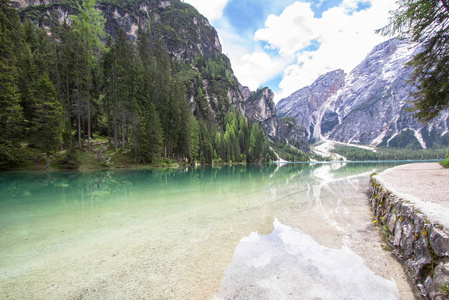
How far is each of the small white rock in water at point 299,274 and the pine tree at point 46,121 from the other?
115 feet

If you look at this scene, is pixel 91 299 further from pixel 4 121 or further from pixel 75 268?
pixel 4 121

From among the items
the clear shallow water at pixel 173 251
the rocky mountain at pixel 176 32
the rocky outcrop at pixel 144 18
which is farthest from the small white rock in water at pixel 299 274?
the rocky outcrop at pixel 144 18

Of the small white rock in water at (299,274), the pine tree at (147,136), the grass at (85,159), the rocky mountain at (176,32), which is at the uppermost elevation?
the rocky mountain at (176,32)

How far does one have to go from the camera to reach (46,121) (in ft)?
96.8

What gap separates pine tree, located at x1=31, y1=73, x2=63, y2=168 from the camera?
28816 mm

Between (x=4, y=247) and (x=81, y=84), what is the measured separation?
41.1m

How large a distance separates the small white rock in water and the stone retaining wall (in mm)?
587

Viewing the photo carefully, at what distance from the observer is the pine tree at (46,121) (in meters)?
28.8

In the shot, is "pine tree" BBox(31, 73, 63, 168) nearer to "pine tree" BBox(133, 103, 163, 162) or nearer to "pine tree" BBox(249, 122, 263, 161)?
"pine tree" BBox(133, 103, 163, 162)

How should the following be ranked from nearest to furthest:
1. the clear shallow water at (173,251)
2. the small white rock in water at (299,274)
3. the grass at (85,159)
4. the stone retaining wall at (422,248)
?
the stone retaining wall at (422,248) → the small white rock in water at (299,274) → the clear shallow water at (173,251) → the grass at (85,159)

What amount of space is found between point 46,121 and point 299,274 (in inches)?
1514

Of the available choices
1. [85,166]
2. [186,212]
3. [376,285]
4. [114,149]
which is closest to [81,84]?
[114,149]

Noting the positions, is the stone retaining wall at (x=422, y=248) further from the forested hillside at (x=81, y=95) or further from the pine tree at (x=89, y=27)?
the pine tree at (x=89, y=27)

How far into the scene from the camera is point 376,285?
4109 mm
